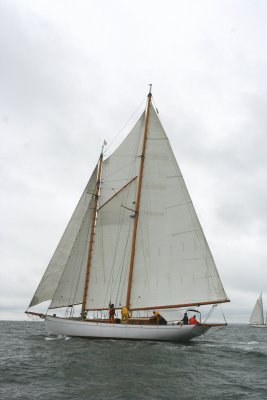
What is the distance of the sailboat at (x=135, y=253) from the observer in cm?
3572

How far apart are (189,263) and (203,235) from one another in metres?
2.61

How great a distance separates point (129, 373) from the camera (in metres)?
21.8

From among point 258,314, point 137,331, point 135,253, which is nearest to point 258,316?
point 258,314

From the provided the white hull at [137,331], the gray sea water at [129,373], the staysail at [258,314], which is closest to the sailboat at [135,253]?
the white hull at [137,331]

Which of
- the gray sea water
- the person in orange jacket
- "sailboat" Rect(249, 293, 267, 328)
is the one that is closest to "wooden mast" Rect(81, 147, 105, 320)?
the gray sea water

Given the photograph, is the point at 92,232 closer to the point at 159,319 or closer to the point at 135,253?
the point at 135,253

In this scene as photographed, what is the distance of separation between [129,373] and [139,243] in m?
18.2

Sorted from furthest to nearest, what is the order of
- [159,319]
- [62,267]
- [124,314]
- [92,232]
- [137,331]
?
1. [92,232]
2. [62,267]
3. [124,314]
4. [159,319]
5. [137,331]

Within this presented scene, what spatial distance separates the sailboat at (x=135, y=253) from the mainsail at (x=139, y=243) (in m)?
0.09

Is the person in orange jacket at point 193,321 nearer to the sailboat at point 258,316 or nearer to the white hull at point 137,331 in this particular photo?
the white hull at point 137,331

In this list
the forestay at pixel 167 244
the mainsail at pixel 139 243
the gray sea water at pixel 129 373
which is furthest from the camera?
the mainsail at pixel 139 243

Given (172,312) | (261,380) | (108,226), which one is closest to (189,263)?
(172,312)

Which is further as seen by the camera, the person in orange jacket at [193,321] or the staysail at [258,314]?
the staysail at [258,314]

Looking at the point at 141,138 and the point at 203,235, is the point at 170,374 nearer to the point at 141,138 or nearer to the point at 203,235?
the point at 203,235
